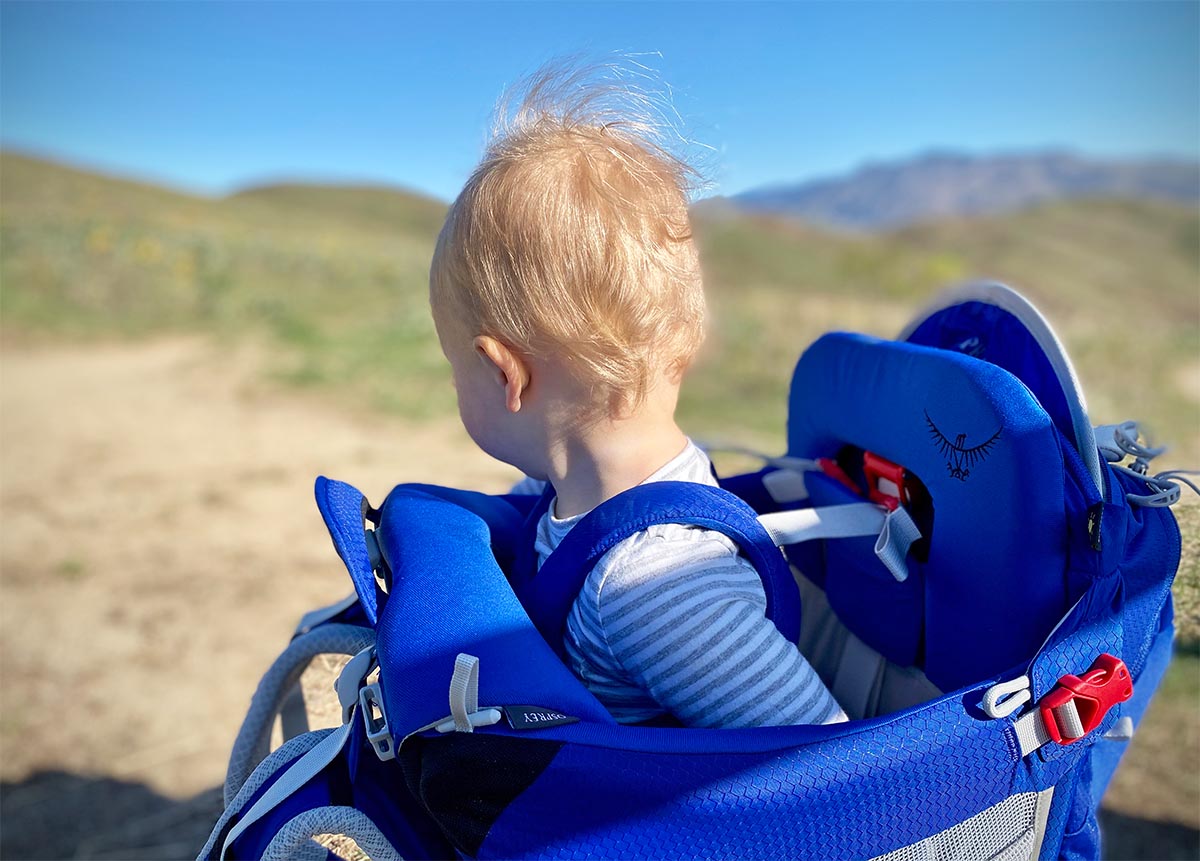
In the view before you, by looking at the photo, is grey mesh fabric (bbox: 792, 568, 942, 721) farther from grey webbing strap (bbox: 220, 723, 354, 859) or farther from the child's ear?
grey webbing strap (bbox: 220, 723, 354, 859)

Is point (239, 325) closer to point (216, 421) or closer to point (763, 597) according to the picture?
point (216, 421)

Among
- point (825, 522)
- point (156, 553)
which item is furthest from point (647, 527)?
point (156, 553)

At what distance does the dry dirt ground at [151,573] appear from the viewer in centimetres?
298

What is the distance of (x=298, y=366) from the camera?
797 cm

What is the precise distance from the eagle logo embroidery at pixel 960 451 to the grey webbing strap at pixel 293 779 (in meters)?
→ 0.96

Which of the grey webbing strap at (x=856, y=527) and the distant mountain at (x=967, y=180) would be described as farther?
the distant mountain at (x=967, y=180)

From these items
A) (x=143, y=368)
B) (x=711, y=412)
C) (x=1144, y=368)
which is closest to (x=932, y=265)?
(x=1144, y=368)

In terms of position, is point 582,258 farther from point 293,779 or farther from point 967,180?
point 967,180

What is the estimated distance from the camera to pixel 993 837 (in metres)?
1.18

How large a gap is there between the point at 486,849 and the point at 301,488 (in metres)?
4.58

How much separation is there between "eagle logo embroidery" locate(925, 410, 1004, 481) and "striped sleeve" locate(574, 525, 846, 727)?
0.35 m

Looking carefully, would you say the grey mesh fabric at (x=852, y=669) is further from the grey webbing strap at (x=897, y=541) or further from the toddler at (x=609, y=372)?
the toddler at (x=609, y=372)

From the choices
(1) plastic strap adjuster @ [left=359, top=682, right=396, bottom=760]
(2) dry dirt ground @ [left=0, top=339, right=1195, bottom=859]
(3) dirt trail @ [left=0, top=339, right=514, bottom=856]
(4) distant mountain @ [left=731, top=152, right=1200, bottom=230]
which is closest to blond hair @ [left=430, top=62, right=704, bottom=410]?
(1) plastic strap adjuster @ [left=359, top=682, right=396, bottom=760]

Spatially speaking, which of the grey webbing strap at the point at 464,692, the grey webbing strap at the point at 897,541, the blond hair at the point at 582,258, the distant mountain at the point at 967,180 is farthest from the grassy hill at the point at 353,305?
the distant mountain at the point at 967,180
